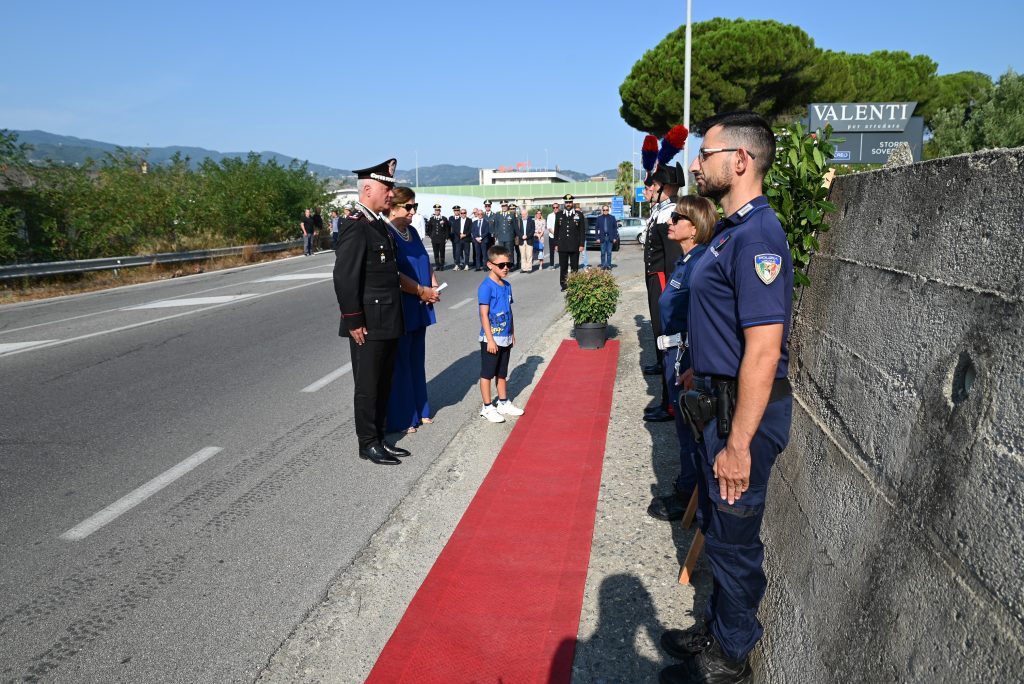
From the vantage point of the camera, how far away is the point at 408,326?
18.9 ft

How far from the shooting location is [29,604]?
11.2 feet

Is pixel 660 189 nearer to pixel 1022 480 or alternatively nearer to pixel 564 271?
pixel 1022 480

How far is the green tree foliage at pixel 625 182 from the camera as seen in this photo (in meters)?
93.1

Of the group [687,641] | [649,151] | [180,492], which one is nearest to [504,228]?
[649,151]

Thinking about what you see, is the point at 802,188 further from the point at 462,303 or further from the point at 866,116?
the point at 866,116

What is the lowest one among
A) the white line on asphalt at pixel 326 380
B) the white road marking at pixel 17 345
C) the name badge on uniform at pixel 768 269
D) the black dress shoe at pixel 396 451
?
the black dress shoe at pixel 396 451

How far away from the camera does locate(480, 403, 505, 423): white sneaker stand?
6242mm

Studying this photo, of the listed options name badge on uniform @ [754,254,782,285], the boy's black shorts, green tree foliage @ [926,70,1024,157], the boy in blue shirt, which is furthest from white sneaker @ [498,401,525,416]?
green tree foliage @ [926,70,1024,157]

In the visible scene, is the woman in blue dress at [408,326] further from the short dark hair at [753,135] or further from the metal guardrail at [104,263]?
the metal guardrail at [104,263]

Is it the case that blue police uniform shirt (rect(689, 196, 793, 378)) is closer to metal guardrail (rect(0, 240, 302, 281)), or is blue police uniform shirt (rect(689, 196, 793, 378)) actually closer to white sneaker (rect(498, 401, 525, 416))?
white sneaker (rect(498, 401, 525, 416))

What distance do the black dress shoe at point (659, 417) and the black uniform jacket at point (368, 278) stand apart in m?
2.18

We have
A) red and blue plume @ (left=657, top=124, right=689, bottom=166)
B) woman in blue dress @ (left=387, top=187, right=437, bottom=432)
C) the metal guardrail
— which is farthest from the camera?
the metal guardrail

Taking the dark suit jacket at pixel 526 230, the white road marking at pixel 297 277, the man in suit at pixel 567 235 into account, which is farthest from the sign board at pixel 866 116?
the white road marking at pixel 297 277

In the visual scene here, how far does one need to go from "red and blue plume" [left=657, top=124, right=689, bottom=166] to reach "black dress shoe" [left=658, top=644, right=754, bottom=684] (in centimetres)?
415
